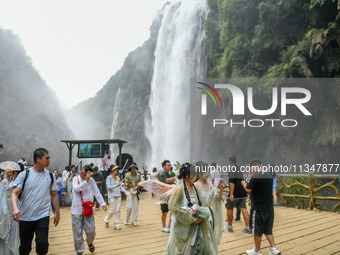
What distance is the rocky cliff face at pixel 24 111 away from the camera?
36.6 meters

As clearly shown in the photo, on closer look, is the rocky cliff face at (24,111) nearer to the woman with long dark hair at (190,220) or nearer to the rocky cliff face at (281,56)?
the rocky cliff face at (281,56)

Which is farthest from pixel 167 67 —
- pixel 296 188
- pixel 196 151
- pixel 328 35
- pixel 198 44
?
pixel 296 188

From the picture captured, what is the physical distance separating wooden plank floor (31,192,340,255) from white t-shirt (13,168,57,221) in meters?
1.48

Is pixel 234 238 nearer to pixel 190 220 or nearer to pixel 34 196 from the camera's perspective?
pixel 190 220

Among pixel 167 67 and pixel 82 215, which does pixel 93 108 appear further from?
pixel 82 215

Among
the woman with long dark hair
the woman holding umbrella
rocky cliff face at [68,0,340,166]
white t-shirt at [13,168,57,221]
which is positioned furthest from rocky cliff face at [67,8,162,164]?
the woman with long dark hair

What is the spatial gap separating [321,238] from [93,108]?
232ft

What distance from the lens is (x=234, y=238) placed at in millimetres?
5582

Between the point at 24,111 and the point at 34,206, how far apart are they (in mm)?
43414

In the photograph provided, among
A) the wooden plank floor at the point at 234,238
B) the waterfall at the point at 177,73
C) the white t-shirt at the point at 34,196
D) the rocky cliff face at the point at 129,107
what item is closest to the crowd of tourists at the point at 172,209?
the white t-shirt at the point at 34,196

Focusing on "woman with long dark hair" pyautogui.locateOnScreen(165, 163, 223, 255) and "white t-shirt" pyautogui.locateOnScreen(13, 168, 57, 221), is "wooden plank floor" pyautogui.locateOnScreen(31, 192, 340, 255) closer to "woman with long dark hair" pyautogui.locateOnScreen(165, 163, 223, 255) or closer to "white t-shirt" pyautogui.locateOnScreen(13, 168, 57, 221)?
"woman with long dark hair" pyautogui.locateOnScreen(165, 163, 223, 255)

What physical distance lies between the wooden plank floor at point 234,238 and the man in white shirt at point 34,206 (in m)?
1.44

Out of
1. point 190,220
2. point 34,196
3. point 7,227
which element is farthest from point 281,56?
point 7,227

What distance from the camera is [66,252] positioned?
4844mm
